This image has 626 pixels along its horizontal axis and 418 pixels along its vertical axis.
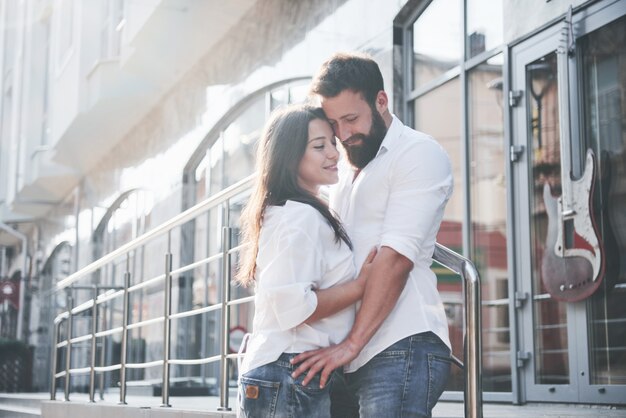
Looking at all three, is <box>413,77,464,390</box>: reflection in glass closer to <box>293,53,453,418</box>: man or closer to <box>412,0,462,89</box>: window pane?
<box>412,0,462,89</box>: window pane

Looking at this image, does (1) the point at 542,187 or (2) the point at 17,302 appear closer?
(1) the point at 542,187

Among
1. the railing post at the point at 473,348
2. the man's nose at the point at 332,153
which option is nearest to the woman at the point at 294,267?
the man's nose at the point at 332,153

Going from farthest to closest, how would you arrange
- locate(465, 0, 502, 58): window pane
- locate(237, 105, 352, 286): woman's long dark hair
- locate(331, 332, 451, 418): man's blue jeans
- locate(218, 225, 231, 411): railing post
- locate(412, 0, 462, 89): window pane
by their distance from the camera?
locate(412, 0, 462, 89): window pane → locate(465, 0, 502, 58): window pane → locate(218, 225, 231, 411): railing post → locate(237, 105, 352, 286): woman's long dark hair → locate(331, 332, 451, 418): man's blue jeans

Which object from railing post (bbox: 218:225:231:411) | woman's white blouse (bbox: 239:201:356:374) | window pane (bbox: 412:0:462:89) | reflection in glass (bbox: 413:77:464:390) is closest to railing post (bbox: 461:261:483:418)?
woman's white blouse (bbox: 239:201:356:374)

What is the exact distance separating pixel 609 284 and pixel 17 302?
17641mm

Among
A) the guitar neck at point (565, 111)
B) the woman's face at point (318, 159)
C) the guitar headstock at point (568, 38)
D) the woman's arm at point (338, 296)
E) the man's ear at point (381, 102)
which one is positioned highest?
the guitar headstock at point (568, 38)

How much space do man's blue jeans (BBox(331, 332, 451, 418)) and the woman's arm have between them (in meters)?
0.17

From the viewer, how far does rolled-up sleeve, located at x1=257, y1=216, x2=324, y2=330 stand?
107 inches

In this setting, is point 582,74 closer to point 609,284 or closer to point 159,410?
point 609,284

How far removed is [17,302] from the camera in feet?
70.6

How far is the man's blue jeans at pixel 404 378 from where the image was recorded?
2.69m

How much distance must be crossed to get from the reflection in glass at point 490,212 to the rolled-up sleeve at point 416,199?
429 cm

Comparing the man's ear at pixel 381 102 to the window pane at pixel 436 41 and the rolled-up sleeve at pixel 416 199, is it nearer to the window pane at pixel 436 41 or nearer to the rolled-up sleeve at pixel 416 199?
the rolled-up sleeve at pixel 416 199

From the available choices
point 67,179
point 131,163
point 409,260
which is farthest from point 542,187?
point 67,179
